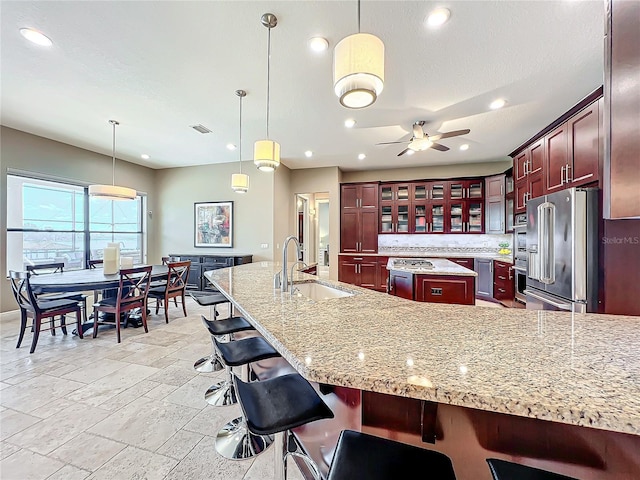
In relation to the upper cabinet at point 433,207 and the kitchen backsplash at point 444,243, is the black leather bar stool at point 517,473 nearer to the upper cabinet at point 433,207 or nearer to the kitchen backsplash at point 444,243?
the upper cabinet at point 433,207

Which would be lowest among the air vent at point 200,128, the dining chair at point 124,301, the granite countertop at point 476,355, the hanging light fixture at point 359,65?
the dining chair at point 124,301

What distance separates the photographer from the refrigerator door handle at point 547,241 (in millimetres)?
3168

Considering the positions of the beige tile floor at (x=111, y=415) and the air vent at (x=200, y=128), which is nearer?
the beige tile floor at (x=111, y=415)

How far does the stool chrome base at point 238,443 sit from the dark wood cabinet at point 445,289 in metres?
2.29


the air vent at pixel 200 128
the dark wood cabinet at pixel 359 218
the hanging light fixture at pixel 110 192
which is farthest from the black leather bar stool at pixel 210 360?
the dark wood cabinet at pixel 359 218

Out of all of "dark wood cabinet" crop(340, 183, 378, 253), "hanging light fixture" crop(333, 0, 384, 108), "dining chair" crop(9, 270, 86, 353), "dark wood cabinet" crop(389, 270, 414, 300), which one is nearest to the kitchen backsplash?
"dark wood cabinet" crop(340, 183, 378, 253)

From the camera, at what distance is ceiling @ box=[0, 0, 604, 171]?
2031mm

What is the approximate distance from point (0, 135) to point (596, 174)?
792 cm

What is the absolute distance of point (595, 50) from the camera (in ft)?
7.81

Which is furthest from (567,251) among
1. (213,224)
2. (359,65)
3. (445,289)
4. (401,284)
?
(213,224)

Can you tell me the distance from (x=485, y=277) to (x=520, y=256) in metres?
1.05

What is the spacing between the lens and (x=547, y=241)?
322 cm

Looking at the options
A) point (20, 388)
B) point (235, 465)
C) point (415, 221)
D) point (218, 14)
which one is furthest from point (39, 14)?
point (415, 221)

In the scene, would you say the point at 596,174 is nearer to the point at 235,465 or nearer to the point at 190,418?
the point at 235,465
